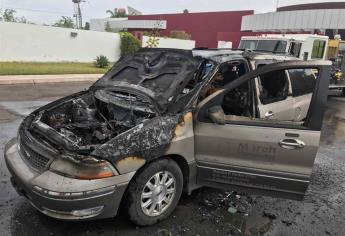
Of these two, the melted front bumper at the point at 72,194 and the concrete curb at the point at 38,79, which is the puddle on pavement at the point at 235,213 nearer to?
the melted front bumper at the point at 72,194

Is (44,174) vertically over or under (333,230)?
over

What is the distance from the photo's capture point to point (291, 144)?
3.65 metres

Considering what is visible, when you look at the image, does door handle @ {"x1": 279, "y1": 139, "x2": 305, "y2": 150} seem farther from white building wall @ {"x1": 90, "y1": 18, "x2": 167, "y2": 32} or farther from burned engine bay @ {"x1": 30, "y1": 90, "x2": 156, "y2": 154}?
white building wall @ {"x1": 90, "y1": 18, "x2": 167, "y2": 32}

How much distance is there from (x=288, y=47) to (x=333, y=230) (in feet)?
31.2

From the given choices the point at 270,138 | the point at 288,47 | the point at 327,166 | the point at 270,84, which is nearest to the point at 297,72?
the point at 270,84

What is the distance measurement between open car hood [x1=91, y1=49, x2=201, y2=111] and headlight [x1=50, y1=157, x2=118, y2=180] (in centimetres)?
97

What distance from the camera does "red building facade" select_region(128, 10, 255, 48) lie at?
128ft

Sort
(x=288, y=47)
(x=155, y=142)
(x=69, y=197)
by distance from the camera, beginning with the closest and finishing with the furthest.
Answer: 1. (x=69, y=197)
2. (x=155, y=142)
3. (x=288, y=47)

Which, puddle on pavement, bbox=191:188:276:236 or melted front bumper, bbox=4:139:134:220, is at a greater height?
melted front bumper, bbox=4:139:134:220

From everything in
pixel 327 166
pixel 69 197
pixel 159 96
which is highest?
pixel 159 96

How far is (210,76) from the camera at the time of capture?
411 centimetres

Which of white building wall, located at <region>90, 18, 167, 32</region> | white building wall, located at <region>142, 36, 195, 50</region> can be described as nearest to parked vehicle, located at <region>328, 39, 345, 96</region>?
white building wall, located at <region>142, 36, 195, 50</region>

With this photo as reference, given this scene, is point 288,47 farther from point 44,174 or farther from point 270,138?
point 44,174

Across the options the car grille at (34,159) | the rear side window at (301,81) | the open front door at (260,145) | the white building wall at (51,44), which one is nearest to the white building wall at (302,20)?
the white building wall at (51,44)
